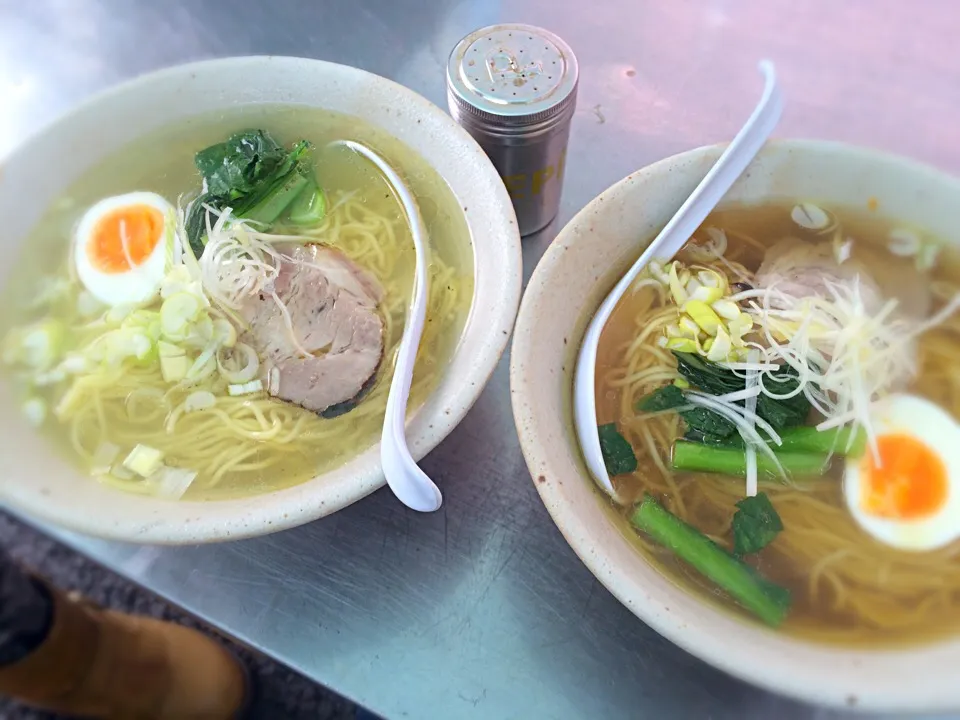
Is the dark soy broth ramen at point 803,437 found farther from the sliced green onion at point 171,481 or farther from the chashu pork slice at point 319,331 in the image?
the sliced green onion at point 171,481

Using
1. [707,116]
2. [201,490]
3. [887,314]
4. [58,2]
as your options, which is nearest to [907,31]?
[707,116]

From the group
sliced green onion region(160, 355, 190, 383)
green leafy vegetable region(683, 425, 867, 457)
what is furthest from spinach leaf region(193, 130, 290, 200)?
green leafy vegetable region(683, 425, 867, 457)

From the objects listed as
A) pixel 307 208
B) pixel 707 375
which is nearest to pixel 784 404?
pixel 707 375

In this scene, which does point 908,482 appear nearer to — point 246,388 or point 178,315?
point 246,388

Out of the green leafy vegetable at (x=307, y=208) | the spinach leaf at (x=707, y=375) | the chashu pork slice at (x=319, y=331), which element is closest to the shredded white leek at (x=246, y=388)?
the chashu pork slice at (x=319, y=331)

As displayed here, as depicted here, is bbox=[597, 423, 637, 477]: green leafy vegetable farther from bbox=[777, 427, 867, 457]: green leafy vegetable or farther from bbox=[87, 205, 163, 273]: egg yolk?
bbox=[87, 205, 163, 273]: egg yolk
